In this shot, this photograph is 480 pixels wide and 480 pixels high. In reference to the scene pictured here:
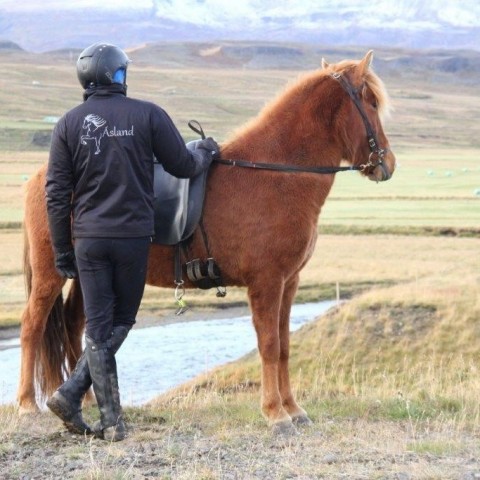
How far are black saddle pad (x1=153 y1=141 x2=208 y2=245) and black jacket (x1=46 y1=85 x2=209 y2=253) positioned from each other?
61 cm

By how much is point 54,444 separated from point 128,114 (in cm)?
248

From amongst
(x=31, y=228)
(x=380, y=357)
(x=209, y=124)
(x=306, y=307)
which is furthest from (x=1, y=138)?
(x=31, y=228)

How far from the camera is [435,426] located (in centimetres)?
784

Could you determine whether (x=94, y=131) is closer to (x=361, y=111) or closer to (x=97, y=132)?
(x=97, y=132)

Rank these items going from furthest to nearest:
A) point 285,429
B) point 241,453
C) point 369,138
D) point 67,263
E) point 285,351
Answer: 1. point 285,351
2. point 369,138
3. point 285,429
4. point 67,263
5. point 241,453

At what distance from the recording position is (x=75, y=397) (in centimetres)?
747

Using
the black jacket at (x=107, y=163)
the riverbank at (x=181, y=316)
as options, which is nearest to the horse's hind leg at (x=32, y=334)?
the black jacket at (x=107, y=163)

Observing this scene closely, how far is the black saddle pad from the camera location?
313 inches

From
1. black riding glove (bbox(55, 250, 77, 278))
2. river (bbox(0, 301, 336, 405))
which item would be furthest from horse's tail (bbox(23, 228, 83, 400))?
river (bbox(0, 301, 336, 405))

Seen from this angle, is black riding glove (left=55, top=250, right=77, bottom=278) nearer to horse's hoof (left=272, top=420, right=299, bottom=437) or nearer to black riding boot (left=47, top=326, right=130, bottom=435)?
black riding boot (left=47, top=326, right=130, bottom=435)

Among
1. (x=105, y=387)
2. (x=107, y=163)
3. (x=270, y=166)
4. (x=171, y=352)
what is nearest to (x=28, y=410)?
Result: (x=105, y=387)

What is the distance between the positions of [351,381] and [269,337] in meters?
7.25

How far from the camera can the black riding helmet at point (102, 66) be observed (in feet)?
23.9

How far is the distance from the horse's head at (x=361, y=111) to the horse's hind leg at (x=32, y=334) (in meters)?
2.83
